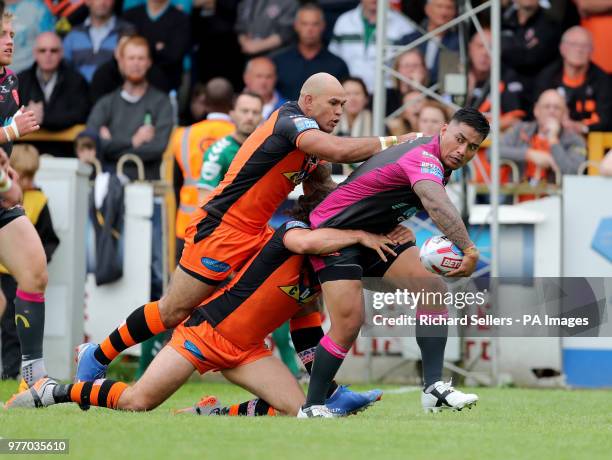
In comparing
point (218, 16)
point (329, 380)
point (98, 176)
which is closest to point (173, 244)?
point (98, 176)

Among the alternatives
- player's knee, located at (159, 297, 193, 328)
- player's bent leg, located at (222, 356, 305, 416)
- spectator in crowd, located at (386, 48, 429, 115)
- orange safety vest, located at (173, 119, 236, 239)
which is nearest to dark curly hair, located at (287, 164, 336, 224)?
player's knee, located at (159, 297, 193, 328)

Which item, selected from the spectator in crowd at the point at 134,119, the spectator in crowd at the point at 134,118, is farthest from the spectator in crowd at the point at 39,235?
the spectator in crowd at the point at 134,118

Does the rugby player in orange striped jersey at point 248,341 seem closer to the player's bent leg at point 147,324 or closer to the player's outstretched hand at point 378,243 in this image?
the player's outstretched hand at point 378,243

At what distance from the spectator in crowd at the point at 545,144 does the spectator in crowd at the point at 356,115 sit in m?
1.43

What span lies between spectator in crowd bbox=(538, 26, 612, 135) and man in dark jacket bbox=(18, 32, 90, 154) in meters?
5.09

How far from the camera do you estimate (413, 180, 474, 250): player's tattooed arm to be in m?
7.84

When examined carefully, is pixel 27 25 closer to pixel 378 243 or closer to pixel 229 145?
pixel 229 145

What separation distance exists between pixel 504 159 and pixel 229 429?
7.38m

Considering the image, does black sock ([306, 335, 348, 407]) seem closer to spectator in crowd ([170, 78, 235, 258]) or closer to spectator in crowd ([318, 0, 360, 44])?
spectator in crowd ([170, 78, 235, 258])

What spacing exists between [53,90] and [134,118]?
1140 mm

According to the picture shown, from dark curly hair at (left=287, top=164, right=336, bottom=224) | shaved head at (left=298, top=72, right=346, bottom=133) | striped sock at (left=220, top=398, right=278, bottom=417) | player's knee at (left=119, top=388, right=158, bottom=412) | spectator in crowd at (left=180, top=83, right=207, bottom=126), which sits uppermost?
spectator in crowd at (left=180, top=83, right=207, bottom=126)

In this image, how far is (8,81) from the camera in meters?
8.97

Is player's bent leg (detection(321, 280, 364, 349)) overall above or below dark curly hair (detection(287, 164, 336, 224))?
below

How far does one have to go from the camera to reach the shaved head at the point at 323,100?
8.37 metres
